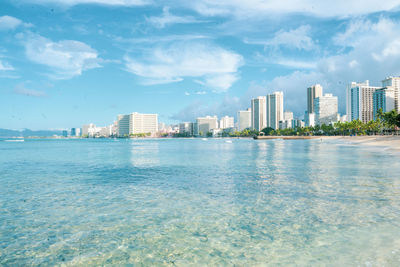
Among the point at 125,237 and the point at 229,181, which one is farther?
the point at 229,181

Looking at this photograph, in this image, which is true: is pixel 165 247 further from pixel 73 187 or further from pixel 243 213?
pixel 73 187

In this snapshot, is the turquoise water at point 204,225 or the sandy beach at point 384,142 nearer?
the turquoise water at point 204,225

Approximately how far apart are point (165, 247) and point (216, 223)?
2915 millimetres

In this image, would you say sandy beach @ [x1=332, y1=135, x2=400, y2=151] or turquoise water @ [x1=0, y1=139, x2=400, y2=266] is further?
sandy beach @ [x1=332, y1=135, x2=400, y2=151]

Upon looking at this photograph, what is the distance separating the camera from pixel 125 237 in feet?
32.2

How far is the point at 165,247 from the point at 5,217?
8160 mm

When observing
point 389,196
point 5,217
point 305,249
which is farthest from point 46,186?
point 389,196

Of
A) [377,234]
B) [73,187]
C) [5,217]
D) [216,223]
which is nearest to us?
[377,234]

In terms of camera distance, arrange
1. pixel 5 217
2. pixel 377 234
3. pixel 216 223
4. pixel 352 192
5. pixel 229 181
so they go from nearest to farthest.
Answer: pixel 377 234
pixel 216 223
pixel 5 217
pixel 352 192
pixel 229 181

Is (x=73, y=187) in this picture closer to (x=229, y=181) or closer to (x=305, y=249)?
(x=229, y=181)

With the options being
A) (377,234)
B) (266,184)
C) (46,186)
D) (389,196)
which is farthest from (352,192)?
(46,186)

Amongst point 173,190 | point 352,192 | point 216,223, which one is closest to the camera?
point 216,223

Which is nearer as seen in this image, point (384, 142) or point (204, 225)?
point (204, 225)

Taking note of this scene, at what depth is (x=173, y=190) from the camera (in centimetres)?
1819
